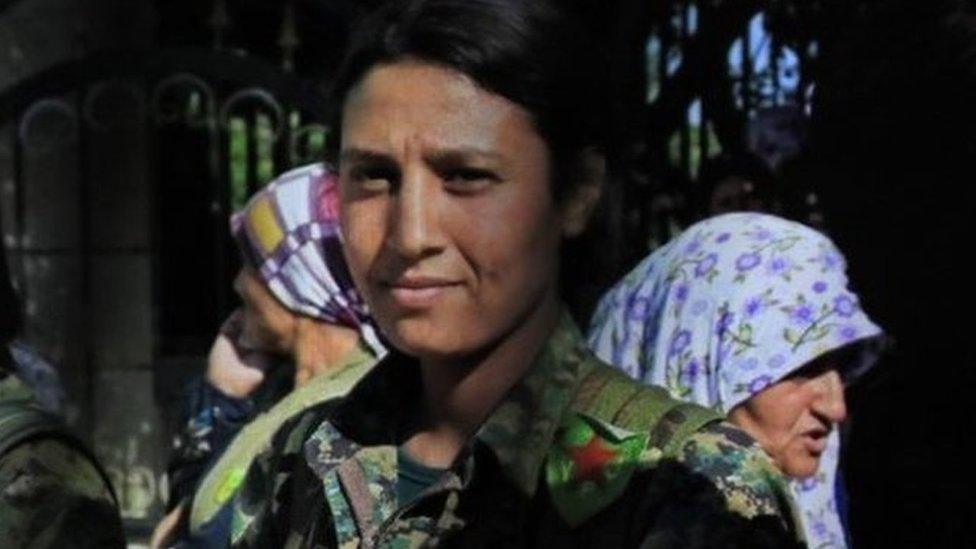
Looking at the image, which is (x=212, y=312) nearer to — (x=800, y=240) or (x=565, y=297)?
(x=800, y=240)

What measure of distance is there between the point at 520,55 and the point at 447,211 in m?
0.15

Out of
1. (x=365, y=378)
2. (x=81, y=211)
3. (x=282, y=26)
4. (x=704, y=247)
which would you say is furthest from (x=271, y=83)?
(x=365, y=378)

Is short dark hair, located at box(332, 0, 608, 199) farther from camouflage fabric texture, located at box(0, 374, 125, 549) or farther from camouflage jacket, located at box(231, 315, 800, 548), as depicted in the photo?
camouflage fabric texture, located at box(0, 374, 125, 549)

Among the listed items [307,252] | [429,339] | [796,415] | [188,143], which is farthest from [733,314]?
[188,143]

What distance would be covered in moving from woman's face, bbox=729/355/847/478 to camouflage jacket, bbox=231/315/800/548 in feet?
2.79

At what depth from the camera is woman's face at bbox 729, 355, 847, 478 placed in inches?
121

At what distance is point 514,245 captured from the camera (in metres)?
2.16

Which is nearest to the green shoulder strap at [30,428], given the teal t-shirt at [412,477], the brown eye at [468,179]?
the teal t-shirt at [412,477]

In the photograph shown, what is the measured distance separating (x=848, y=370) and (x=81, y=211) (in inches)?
164

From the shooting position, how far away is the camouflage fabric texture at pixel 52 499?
234 cm

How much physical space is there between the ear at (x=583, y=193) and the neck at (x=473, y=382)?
2.7 inches

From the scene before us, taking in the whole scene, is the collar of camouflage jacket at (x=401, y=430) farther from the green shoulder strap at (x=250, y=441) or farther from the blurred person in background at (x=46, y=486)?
Result: the green shoulder strap at (x=250, y=441)

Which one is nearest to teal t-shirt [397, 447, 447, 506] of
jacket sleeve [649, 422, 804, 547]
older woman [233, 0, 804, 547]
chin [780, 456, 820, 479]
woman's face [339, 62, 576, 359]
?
older woman [233, 0, 804, 547]

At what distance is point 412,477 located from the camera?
2.22 meters
